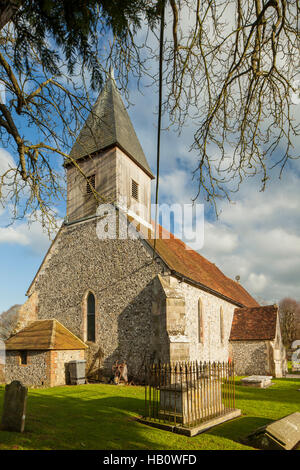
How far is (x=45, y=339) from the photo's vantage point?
48.8 feet

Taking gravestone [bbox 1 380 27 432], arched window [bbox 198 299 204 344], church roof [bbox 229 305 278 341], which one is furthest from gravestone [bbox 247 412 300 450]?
church roof [bbox 229 305 278 341]

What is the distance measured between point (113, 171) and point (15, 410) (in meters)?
13.1

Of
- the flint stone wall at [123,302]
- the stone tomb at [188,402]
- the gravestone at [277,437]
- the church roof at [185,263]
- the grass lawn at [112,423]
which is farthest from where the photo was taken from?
the church roof at [185,263]

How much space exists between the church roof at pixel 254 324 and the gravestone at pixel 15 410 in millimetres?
15681

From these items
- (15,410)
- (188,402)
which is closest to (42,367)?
(15,410)

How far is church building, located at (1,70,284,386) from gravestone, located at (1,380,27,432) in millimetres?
6946

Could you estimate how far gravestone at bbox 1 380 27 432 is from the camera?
247 inches

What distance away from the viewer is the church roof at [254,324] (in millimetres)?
19298

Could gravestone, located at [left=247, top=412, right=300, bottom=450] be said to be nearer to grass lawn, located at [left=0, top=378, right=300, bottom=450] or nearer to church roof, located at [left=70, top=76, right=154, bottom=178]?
grass lawn, located at [left=0, top=378, right=300, bottom=450]

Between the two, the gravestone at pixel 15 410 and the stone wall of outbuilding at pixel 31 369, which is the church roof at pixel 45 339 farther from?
the gravestone at pixel 15 410

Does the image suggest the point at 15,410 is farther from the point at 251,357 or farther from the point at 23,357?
the point at 251,357

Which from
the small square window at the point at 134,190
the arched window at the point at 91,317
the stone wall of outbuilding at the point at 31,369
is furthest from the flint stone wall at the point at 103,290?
the small square window at the point at 134,190
